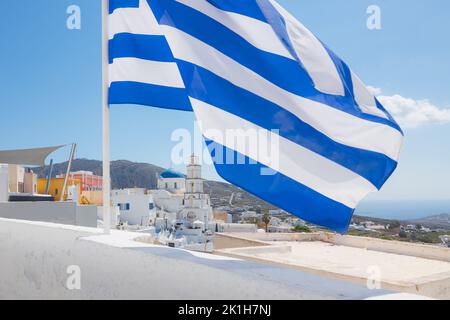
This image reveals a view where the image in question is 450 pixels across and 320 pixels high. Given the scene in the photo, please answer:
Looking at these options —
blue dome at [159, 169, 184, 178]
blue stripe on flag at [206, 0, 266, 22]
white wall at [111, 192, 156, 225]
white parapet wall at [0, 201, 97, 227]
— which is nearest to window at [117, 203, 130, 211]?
white wall at [111, 192, 156, 225]

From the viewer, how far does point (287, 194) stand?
327 centimetres

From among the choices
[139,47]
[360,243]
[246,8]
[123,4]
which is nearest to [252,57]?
[246,8]

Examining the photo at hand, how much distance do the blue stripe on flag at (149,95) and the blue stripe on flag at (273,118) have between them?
0.44 m

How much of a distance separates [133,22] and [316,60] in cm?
169

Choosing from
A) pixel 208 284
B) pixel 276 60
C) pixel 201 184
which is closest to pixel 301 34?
pixel 276 60

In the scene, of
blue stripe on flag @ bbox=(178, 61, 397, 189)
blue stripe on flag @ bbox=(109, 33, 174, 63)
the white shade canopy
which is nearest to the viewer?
blue stripe on flag @ bbox=(178, 61, 397, 189)

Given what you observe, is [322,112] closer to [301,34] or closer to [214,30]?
[301,34]

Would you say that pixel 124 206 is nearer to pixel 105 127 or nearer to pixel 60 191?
pixel 60 191

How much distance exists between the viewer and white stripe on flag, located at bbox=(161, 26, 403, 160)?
11.7 ft

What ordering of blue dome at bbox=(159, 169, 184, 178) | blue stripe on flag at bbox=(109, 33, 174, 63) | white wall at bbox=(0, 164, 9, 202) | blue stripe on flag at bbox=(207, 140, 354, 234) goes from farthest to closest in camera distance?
1. blue dome at bbox=(159, 169, 184, 178)
2. white wall at bbox=(0, 164, 9, 202)
3. blue stripe on flag at bbox=(109, 33, 174, 63)
4. blue stripe on flag at bbox=(207, 140, 354, 234)

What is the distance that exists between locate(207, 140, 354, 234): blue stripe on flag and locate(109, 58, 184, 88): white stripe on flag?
3.43 feet

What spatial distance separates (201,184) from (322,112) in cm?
5061

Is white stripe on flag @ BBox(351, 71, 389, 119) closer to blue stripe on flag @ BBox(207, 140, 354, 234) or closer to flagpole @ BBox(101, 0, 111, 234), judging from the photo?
blue stripe on flag @ BBox(207, 140, 354, 234)

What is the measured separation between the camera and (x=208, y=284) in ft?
5.84
